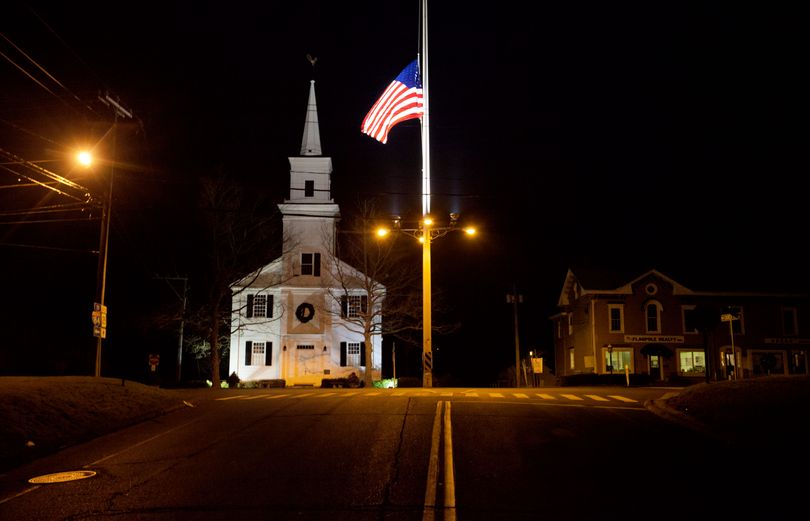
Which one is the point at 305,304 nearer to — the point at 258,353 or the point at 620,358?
the point at 258,353

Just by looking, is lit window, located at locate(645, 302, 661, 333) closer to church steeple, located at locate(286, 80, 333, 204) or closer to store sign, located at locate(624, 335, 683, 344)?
store sign, located at locate(624, 335, 683, 344)

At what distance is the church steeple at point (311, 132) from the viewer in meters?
47.1

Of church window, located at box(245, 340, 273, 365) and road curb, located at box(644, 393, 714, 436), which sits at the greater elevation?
church window, located at box(245, 340, 273, 365)

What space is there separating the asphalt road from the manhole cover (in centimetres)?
5

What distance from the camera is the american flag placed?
27.8m

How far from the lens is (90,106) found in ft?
67.9

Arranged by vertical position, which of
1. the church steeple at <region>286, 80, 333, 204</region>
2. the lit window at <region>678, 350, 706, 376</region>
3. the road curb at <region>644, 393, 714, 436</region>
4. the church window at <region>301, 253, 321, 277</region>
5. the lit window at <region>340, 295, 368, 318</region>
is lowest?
the road curb at <region>644, 393, 714, 436</region>

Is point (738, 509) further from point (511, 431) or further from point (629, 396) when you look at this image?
point (629, 396)

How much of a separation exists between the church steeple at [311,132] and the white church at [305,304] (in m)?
0.08

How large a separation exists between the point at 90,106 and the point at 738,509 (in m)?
19.4

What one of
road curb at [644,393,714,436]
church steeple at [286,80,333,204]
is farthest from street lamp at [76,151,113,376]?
church steeple at [286,80,333,204]

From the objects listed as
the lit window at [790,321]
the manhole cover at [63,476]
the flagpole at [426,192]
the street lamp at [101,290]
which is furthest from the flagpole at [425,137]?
the lit window at [790,321]

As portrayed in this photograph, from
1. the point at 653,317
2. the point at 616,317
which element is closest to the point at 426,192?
the point at 616,317

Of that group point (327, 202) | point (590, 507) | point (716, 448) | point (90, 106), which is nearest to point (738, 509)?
point (590, 507)
